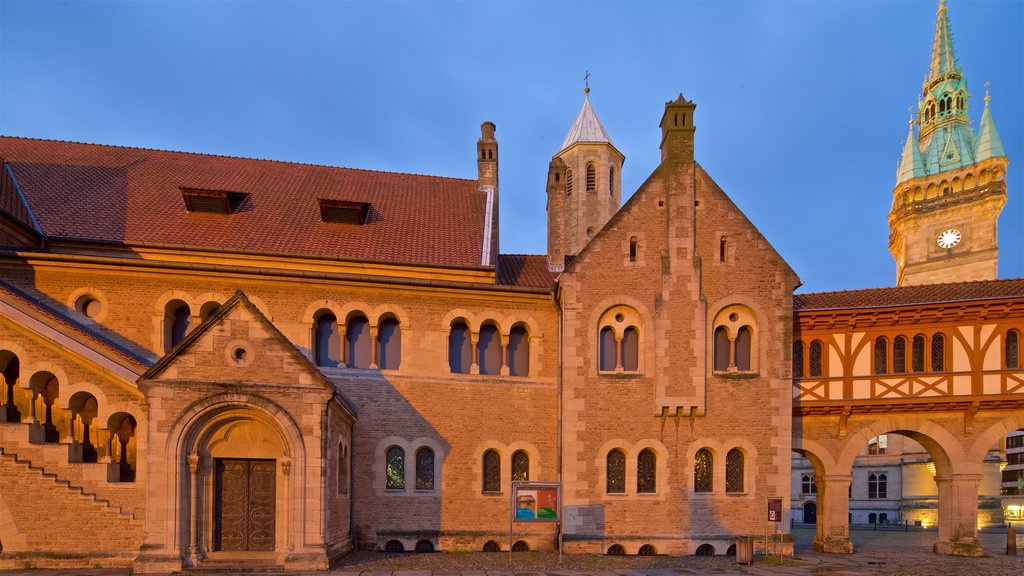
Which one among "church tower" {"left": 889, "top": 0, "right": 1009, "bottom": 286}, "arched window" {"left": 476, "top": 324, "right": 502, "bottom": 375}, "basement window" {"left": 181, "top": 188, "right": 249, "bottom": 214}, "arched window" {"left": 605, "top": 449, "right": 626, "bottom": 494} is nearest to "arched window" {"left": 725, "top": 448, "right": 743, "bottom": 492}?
"arched window" {"left": 605, "top": 449, "right": 626, "bottom": 494}

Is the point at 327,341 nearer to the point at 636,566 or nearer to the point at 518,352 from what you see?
the point at 518,352

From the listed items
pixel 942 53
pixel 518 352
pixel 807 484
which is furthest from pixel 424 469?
pixel 942 53

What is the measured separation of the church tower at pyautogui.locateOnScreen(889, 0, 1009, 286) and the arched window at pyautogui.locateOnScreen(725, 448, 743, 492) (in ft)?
187

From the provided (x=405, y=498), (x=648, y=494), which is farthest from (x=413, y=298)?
(x=648, y=494)

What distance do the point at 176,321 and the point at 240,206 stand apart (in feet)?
17.0

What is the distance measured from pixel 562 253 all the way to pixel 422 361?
7.32 meters

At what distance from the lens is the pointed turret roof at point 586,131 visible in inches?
1802

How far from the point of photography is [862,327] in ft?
66.8

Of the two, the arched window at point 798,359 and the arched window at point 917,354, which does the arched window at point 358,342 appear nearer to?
the arched window at point 798,359

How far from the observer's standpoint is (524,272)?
23.4m

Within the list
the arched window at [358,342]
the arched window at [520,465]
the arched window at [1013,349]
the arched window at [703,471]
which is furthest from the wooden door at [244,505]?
the arched window at [1013,349]

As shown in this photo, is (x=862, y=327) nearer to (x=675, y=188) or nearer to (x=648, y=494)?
(x=675, y=188)

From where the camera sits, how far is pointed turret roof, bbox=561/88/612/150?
45.8 meters

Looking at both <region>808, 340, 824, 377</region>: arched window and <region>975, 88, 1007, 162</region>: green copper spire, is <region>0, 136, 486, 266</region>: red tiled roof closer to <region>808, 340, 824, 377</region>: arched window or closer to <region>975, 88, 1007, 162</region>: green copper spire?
<region>808, 340, 824, 377</region>: arched window
